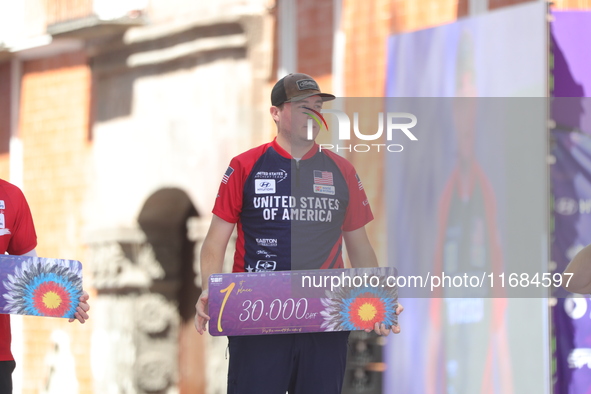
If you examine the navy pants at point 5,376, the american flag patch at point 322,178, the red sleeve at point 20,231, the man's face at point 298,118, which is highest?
the man's face at point 298,118

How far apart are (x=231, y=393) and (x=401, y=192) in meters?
1.29

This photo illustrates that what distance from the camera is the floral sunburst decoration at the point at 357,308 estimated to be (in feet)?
13.1

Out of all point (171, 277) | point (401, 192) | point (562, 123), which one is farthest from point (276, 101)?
point (171, 277)

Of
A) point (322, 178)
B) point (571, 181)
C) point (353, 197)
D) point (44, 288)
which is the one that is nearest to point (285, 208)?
point (322, 178)

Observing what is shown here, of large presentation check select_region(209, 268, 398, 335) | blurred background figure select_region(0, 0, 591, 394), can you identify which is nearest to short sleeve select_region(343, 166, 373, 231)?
large presentation check select_region(209, 268, 398, 335)

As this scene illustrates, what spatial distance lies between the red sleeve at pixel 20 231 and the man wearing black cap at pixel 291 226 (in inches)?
33.3

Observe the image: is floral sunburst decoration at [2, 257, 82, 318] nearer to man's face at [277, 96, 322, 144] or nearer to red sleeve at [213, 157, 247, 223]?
red sleeve at [213, 157, 247, 223]

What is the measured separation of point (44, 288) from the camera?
14.0ft

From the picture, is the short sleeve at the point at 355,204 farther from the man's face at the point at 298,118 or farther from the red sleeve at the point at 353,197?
the man's face at the point at 298,118

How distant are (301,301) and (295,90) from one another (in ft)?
2.61

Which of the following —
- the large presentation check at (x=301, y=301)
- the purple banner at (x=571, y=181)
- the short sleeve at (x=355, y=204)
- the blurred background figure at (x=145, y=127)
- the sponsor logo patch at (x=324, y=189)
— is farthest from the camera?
the blurred background figure at (x=145, y=127)

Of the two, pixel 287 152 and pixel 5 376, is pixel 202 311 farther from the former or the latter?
pixel 5 376

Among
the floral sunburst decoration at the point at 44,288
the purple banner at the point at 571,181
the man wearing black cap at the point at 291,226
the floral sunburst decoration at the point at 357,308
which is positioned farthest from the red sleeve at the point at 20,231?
the purple banner at the point at 571,181

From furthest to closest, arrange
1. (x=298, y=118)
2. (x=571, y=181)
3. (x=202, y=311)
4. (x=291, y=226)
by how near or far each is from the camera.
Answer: (x=571, y=181)
(x=298, y=118)
(x=291, y=226)
(x=202, y=311)
